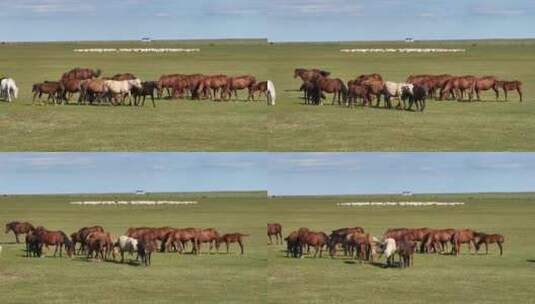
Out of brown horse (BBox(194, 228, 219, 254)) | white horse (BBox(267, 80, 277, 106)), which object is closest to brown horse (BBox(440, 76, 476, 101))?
white horse (BBox(267, 80, 277, 106))

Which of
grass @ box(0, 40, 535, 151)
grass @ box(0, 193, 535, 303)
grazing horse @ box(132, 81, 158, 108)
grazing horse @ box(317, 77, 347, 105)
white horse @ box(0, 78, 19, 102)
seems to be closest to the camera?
grass @ box(0, 40, 535, 151)

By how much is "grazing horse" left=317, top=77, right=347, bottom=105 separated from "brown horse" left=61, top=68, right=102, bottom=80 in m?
4.39

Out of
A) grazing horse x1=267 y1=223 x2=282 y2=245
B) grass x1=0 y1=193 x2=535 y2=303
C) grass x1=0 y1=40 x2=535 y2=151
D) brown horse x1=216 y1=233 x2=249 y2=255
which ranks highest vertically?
grass x1=0 y1=40 x2=535 y2=151

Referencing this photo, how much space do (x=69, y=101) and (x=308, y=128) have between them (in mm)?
5304

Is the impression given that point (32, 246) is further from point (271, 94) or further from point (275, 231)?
point (271, 94)

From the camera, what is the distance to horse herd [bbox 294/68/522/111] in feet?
81.5

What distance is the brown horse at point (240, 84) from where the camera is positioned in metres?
25.5

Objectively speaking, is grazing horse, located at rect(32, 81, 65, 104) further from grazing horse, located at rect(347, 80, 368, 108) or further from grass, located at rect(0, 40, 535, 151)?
grazing horse, located at rect(347, 80, 368, 108)

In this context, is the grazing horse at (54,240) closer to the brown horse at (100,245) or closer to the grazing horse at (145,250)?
the brown horse at (100,245)

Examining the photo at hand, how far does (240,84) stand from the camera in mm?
25875

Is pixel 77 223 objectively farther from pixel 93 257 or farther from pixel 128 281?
pixel 128 281

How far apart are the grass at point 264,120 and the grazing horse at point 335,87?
0.52 m

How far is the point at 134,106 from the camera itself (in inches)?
961

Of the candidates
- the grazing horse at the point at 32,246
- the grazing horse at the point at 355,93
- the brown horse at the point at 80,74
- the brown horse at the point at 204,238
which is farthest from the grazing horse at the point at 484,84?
the grazing horse at the point at 32,246
